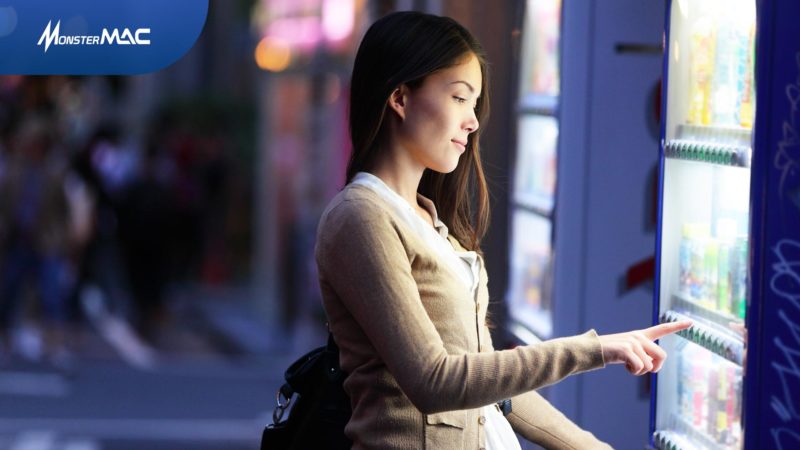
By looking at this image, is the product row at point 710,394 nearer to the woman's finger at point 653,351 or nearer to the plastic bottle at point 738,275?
the plastic bottle at point 738,275

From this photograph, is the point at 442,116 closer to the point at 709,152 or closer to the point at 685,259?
the point at 709,152

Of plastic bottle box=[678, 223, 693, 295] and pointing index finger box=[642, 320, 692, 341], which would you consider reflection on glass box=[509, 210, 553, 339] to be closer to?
plastic bottle box=[678, 223, 693, 295]

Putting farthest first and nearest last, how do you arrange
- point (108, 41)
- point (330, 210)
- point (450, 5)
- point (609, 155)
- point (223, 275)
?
point (223, 275) < point (450, 5) < point (609, 155) < point (108, 41) < point (330, 210)

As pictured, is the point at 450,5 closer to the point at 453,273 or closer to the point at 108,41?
the point at 108,41

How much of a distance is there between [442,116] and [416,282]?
1.07ft

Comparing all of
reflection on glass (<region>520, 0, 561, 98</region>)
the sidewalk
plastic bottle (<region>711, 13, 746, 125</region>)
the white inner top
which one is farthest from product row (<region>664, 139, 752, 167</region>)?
the sidewalk

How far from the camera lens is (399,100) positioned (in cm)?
285

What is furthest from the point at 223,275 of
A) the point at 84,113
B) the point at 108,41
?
the point at 108,41

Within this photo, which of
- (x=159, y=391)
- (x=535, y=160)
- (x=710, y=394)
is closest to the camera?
(x=710, y=394)

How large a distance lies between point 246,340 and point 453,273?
1198 centimetres

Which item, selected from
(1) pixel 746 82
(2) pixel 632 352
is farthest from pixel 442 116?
(1) pixel 746 82

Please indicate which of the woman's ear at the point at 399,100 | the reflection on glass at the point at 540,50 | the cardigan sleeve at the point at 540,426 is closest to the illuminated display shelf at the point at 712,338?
the cardigan sleeve at the point at 540,426

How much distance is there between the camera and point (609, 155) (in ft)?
16.0

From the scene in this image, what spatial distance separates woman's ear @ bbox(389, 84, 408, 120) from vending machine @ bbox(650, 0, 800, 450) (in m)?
0.73
